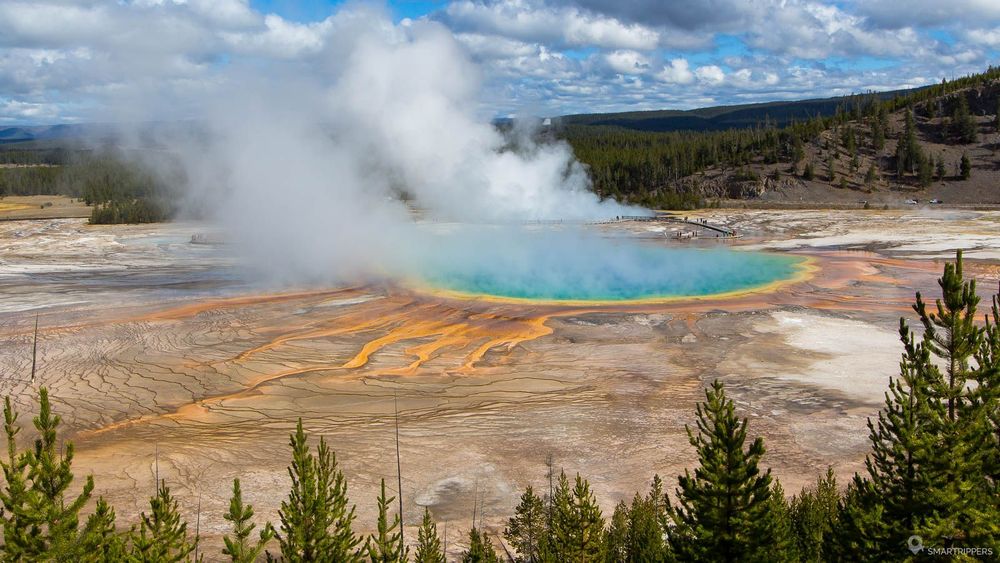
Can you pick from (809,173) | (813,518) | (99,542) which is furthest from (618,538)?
(809,173)

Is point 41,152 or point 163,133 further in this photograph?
point 41,152

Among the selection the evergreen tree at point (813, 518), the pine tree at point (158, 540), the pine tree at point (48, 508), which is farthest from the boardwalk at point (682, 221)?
the pine tree at point (48, 508)

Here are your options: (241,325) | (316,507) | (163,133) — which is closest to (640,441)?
(316,507)

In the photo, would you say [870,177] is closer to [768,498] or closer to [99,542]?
[768,498]

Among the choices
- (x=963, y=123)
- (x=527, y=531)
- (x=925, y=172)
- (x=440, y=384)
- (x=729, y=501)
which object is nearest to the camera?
(x=729, y=501)

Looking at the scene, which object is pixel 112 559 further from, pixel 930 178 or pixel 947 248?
pixel 930 178

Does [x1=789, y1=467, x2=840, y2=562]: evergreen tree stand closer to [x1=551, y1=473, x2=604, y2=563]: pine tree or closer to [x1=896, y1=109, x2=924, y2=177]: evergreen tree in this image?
[x1=551, y1=473, x2=604, y2=563]: pine tree
